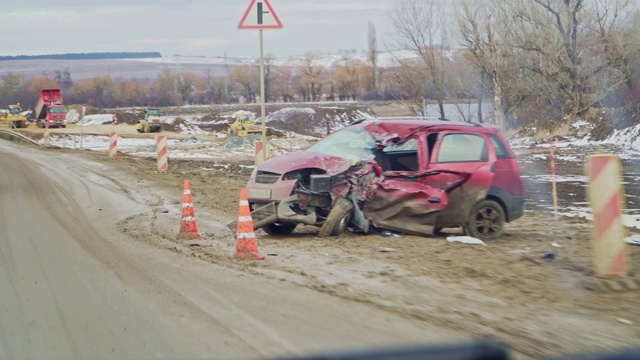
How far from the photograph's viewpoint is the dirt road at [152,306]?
231 inches

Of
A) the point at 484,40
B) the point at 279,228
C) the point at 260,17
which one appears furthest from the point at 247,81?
the point at 279,228

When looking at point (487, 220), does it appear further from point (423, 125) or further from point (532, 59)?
point (532, 59)

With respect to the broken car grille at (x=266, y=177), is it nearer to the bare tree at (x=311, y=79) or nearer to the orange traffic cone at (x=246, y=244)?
the orange traffic cone at (x=246, y=244)

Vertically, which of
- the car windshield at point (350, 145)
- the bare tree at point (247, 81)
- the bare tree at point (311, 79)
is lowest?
the car windshield at point (350, 145)

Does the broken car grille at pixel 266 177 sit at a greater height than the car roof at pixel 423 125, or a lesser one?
lesser

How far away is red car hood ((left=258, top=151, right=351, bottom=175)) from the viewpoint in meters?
11.3

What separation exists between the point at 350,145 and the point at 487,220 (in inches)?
94.2

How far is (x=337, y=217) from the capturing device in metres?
11.1

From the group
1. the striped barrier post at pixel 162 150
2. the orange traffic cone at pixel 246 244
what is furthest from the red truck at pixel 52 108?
the orange traffic cone at pixel 246 244

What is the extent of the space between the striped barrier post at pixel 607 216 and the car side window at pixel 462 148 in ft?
11.8

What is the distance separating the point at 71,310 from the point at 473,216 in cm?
628

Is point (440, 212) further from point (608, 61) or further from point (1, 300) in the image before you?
point (608, 61)

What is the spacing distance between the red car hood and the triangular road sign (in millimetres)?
3890

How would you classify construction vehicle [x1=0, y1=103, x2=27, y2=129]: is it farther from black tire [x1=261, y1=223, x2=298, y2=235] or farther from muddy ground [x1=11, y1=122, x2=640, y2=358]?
black tire [x1=261, y1=223, x2=298, y2=235]
